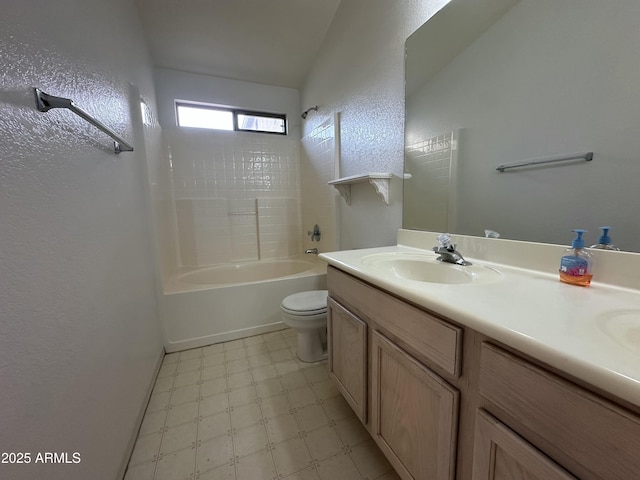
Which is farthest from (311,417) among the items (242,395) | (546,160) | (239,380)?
(546,160)

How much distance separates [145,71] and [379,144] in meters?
2.04

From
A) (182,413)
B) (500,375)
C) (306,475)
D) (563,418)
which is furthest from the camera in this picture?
(182,413)

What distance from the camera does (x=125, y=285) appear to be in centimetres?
125

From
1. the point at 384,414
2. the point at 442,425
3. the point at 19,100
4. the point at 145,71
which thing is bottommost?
the point at 384,414

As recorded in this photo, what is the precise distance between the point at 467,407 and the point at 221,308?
189 cm

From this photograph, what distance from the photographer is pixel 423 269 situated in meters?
1.15

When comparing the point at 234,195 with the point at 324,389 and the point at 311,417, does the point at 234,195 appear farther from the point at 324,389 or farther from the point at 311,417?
the point at 311,417

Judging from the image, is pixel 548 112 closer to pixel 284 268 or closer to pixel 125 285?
pixel 125 285

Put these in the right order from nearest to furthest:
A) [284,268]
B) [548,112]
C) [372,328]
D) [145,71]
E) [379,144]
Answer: [548,112], [372,328], [379,144], [145,71], [284,268]

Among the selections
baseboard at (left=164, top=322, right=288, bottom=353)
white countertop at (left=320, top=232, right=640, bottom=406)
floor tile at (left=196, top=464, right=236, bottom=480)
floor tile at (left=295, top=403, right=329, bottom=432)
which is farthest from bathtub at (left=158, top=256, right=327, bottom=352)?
white countertop at (left=320, top=232, right=640, bottom=406)

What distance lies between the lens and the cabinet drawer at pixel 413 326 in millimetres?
636

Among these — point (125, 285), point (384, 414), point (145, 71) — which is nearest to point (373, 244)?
point (384, 414)

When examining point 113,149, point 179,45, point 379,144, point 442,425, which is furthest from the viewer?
point 179,45

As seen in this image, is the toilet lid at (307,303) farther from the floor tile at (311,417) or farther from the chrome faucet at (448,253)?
the chrome faucet at (448,253)
